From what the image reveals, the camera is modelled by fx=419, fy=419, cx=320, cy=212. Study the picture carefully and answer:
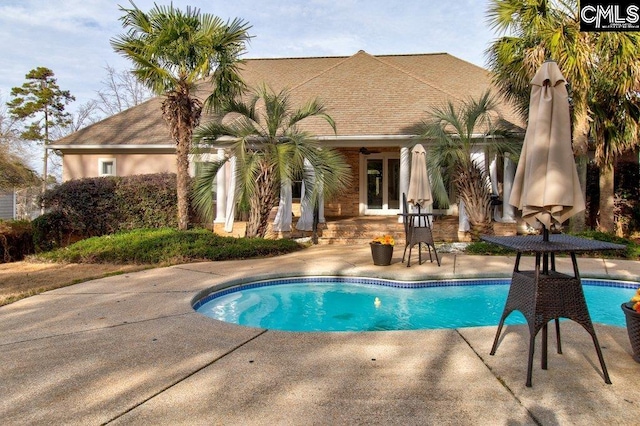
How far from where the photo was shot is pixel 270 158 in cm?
1002

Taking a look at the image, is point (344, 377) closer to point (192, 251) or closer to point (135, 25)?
point (192, 251)

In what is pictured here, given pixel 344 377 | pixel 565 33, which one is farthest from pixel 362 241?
pixel 344 377

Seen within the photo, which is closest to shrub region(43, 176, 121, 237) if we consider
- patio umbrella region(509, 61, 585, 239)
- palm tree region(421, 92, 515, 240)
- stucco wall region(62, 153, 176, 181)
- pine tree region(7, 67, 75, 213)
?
stucco wall region(62, 153, 176, 181)

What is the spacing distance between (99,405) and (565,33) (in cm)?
1085

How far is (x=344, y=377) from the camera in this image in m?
3.07

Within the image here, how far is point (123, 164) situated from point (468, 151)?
36.5ft

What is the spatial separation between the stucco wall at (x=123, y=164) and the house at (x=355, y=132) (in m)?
0.03

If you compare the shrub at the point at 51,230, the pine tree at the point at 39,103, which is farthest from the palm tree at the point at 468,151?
the pine tree at the point at 39,103

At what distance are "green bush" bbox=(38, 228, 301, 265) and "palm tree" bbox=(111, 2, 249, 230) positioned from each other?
2006 millimetres

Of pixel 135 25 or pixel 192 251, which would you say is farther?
pixel 135 25

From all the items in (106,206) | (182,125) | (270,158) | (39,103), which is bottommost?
(106,206)

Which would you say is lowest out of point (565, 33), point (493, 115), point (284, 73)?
point (493, 115)

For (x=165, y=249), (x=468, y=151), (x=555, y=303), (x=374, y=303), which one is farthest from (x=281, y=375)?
(x=468, y=151)

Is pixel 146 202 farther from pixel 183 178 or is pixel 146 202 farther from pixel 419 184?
pixel 419 184
